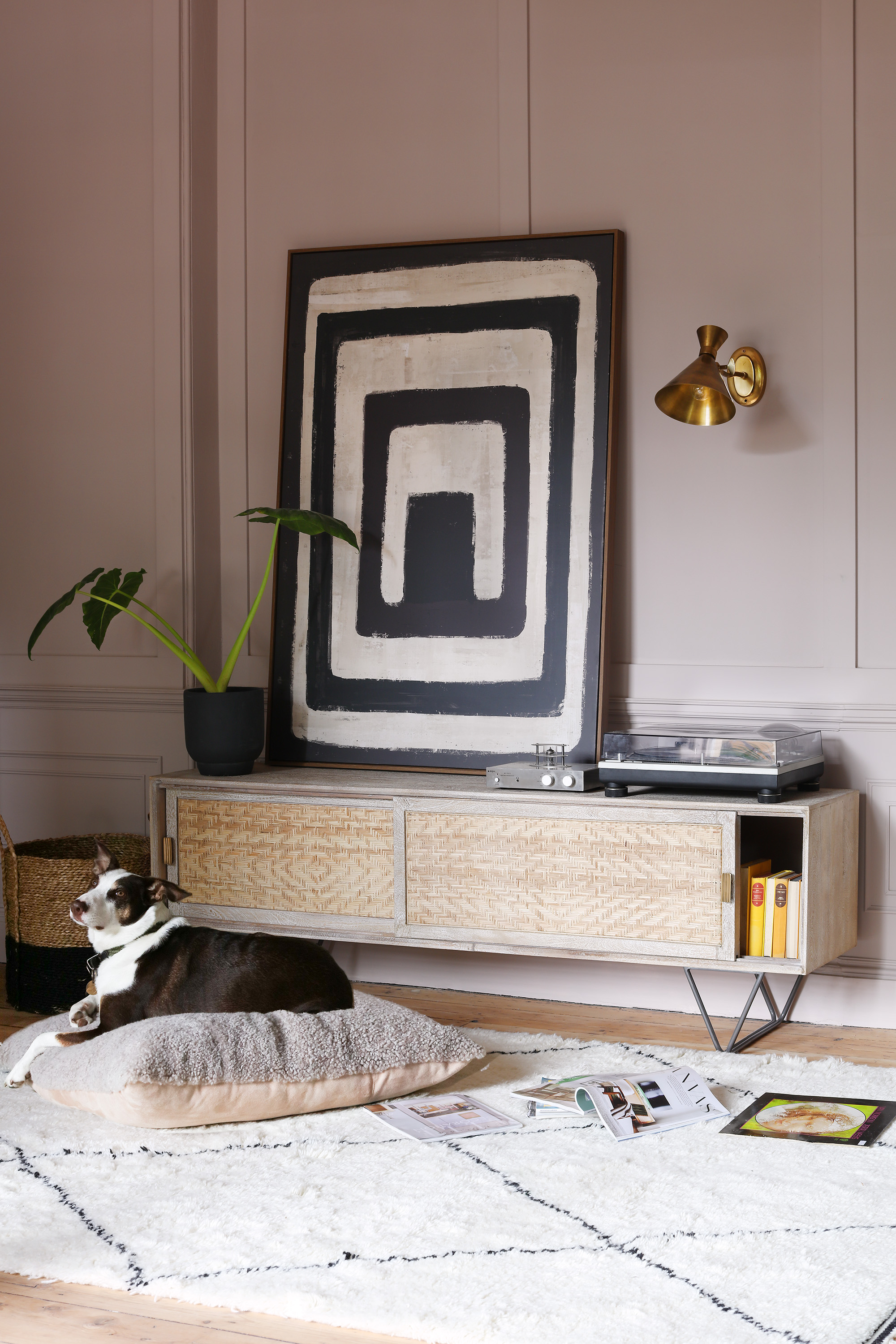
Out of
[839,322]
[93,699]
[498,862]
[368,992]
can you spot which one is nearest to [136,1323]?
[498,862]

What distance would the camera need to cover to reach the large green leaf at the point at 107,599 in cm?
371

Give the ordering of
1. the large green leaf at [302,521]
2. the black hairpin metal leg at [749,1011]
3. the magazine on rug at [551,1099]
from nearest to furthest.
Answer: the magazine on rug at [551,1099] → the black hairpin metal leg at [749,1011] → the large green leaf at [302,521]

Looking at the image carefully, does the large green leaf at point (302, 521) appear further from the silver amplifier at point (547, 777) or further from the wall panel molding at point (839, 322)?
the wall panel molding at point (839, 322)

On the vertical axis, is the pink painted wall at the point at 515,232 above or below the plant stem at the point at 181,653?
above

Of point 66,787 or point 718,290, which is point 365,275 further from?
point 66,787

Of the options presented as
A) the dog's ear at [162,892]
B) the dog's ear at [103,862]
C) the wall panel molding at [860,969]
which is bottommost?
the wall panel molding at [860,969]

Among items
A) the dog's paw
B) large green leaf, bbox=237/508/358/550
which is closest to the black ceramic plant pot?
large green leaf, bbox=237/508/358/550

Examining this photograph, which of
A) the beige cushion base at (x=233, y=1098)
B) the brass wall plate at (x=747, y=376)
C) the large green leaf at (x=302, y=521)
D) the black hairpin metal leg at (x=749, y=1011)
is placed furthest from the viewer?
the large green leaf at (x=302, y=521)

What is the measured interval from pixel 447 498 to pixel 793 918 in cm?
154

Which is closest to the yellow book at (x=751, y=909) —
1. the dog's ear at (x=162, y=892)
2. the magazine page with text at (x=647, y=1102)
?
the magazine page with text at (x=647, y=1102)

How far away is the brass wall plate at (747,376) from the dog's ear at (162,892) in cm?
194

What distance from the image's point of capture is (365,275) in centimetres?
392

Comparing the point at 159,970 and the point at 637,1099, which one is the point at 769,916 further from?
the point at 159,970

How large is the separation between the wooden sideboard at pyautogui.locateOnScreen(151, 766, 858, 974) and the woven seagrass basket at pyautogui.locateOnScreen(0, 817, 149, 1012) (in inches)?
11.5
